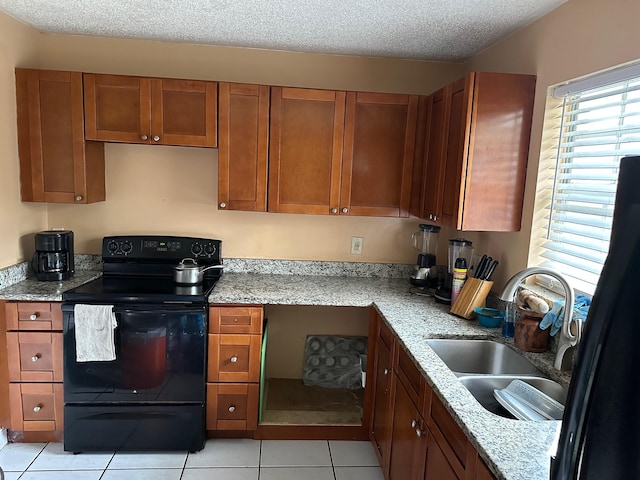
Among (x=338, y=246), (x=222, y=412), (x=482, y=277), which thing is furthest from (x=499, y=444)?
(x=338, y=246)

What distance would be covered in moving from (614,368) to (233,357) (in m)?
2.14

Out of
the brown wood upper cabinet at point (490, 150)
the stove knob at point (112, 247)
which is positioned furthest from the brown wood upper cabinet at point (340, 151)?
the stove knob at point (112, 247)

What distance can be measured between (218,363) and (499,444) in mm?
1664

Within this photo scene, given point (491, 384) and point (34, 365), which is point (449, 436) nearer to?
point (491, 384)

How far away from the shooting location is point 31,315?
235 cm

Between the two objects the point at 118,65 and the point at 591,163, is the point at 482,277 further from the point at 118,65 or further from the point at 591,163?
the point at 118,65

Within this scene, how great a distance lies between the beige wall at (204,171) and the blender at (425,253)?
0.56 feet

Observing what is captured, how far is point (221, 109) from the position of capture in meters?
2.64

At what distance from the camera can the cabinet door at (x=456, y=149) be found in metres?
2.19

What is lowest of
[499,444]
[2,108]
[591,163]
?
[499,444]

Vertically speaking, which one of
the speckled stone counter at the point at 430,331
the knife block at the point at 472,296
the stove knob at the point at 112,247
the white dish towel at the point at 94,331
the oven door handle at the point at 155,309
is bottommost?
the white dish towel at the point at 94,331

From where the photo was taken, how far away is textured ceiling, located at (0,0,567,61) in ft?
6.95

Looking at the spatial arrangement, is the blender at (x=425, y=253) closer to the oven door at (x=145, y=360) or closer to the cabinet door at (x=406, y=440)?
the cabinet door at (x=406, y=440)

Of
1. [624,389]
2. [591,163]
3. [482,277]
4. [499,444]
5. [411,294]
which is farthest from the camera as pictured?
[411,294]
